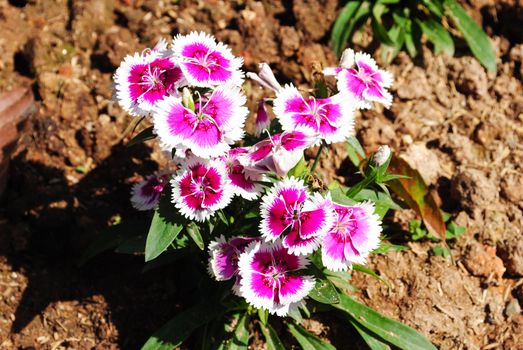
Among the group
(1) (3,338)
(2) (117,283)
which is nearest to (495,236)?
(2) (117,283)

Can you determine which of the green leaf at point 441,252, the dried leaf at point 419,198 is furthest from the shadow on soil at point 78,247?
the green leaf at point 441,252

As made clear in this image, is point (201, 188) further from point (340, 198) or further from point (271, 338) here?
point (271, 338)

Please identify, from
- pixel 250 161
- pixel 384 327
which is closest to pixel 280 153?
pixel 250 161

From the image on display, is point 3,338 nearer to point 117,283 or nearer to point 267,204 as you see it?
point 117,283

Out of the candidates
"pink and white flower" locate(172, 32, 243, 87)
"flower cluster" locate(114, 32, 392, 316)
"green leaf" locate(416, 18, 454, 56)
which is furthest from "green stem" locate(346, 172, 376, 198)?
"green leaf" locate(416, 18, 454, 56)

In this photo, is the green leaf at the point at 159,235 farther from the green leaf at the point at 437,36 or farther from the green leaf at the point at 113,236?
the green leaf at the point at 437,36
